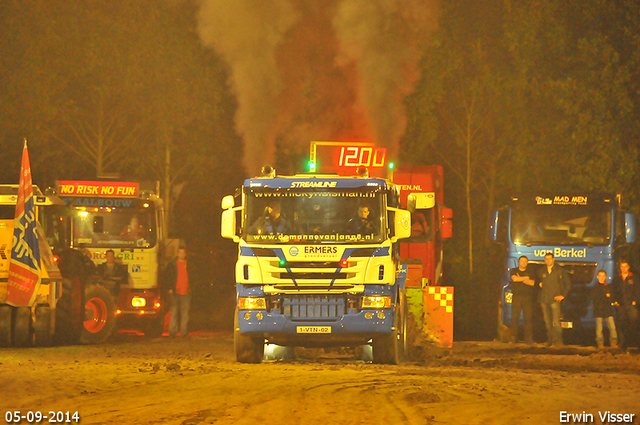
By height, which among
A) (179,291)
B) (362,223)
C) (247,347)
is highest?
(362,223)

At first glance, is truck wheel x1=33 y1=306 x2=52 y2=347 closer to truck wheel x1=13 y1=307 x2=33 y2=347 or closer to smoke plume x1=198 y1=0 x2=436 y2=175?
truck wheel x1=13 y1=307 x2=33 y2=347

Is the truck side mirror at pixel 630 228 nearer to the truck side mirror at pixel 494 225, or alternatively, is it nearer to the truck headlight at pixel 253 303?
the truck side mirror at pixel 494 225

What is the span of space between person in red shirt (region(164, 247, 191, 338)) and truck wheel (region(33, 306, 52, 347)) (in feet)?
11.4

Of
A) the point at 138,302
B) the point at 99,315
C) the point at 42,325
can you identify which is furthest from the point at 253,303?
the point at 138,302

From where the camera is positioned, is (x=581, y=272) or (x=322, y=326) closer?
(x=322, y=326)

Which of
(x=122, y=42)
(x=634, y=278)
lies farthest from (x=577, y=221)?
(x=122, y=42)

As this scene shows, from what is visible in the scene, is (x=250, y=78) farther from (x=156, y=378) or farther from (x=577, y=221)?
(x=156, y=378)

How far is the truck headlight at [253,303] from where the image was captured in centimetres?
1416

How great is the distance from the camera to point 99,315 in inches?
779

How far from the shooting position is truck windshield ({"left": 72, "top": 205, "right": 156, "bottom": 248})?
2075cm

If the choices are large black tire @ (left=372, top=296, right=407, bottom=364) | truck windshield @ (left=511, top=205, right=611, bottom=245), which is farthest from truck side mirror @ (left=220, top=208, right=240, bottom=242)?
truck windshield @ (left=511, top=205, right=611, bottom=245)

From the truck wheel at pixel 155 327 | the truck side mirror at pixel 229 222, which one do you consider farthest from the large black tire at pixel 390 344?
the truck wheel at pixel 155 327

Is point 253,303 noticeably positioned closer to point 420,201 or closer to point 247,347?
point 247,347

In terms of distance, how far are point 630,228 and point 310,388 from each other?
440 inches
